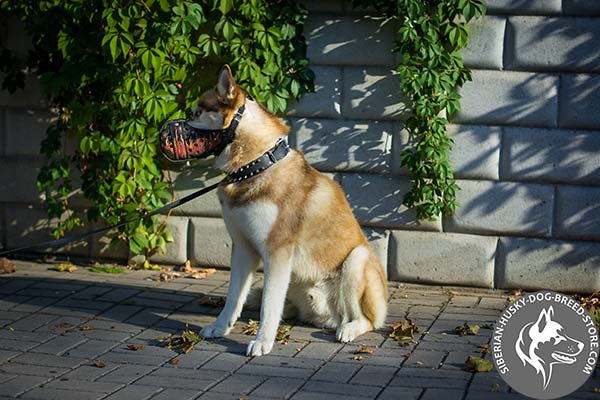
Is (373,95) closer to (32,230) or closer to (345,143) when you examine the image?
(345,143)

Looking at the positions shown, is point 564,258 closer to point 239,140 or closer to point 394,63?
point 394,63

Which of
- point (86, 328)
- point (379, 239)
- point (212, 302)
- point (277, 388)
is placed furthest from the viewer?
point (379, 239)

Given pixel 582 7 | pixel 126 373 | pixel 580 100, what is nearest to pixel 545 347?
pixel 126 373

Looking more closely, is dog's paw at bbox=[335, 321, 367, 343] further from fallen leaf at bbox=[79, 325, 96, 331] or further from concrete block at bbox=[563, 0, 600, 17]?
concrete block at bbox=[563, 0, 600, 17]

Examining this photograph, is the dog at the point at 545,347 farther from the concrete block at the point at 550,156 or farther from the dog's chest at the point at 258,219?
the concrete block at the point at 550,156

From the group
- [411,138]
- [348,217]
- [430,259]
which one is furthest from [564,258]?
[348,217]

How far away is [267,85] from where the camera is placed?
680cm

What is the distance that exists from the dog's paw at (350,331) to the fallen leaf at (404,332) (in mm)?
192

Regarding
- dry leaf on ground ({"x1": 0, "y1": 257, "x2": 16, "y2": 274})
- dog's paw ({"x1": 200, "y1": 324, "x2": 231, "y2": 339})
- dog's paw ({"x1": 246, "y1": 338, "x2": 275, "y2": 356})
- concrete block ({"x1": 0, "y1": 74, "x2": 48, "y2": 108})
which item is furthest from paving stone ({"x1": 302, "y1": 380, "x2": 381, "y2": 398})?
concrete block ({"x1": 0, "y1": 74, "x2": 48, "y2": 108})

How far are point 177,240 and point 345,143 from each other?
1554 millimetres

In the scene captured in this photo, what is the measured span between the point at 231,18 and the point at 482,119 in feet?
6.45

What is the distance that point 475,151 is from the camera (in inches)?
265

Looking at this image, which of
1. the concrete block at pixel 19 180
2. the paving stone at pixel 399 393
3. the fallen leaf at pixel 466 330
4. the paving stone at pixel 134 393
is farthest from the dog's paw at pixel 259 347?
the concrete block at pixel 19 180

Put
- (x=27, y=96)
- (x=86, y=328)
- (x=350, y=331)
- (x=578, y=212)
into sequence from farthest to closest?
(x=27, y=96) → (x=578, y=212) → (x=86, y=328) → (x=350, y=331)
